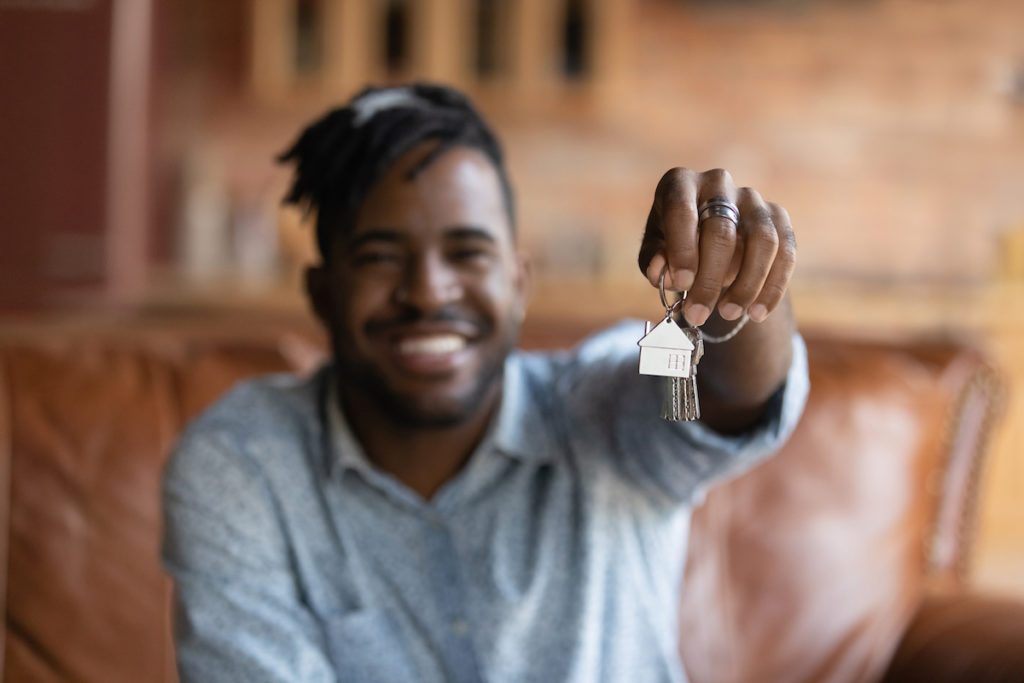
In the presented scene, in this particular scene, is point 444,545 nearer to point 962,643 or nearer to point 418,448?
point 418,448

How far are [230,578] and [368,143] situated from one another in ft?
1.49

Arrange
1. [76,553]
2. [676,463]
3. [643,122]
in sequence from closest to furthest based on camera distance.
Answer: [676,463] → [76,553] → [643,122]

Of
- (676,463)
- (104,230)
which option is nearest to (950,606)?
(676,463)

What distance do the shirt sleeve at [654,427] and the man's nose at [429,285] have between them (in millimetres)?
173

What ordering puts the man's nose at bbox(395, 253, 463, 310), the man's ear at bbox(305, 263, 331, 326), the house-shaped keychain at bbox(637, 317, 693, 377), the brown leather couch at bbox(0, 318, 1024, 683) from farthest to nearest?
the brown leather couch at bbox(0, 318, 1024, 683) → the man's ear at bbox(305, 263, 331, 326) → the man's nose at bbox(395, 253, 463, 310) → the house-shaped keychain at bbox(637, 317, 693, 377)

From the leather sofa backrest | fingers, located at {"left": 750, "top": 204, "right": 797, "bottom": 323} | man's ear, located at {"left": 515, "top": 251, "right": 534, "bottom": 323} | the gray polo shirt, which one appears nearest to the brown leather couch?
the leather sofa backrest

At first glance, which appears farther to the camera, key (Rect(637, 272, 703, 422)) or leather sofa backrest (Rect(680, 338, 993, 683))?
leather sofa backrest (Rect(680, 338, 993, 683))

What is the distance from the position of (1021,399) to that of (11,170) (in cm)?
318

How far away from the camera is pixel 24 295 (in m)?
2.98

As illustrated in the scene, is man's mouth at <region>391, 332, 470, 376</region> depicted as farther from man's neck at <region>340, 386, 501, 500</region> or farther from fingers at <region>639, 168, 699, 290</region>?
fingers at <region>639, 168, 699, 290</region>

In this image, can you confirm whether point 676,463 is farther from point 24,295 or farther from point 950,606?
point 24,295

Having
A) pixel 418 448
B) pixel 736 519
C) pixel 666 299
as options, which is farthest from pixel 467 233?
pixel 736 519

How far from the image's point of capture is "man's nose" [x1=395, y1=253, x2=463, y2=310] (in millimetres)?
975

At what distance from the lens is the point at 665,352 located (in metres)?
0.63
